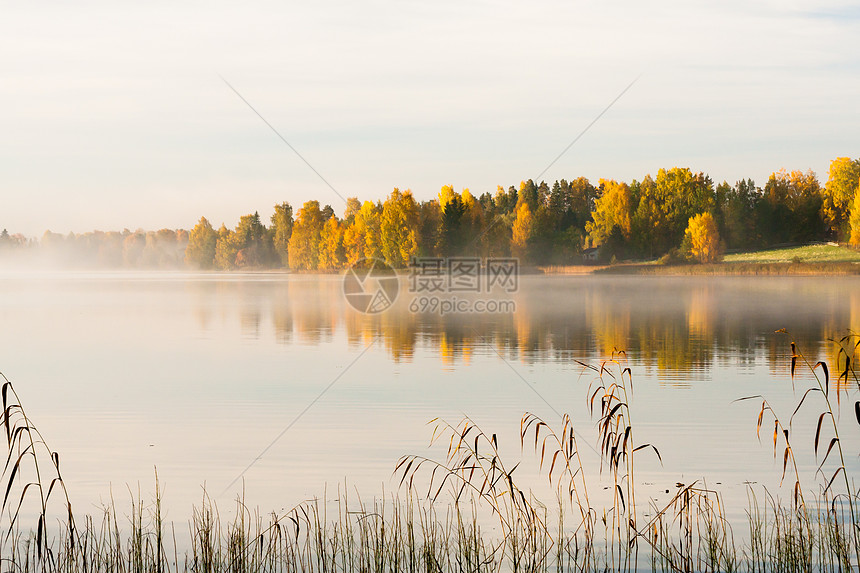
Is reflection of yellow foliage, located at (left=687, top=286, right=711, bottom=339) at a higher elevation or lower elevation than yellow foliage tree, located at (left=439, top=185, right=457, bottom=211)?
lower

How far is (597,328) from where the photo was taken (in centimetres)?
3006

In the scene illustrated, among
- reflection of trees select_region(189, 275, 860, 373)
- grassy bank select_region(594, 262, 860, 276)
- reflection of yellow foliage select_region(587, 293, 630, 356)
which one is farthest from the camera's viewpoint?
grassy bank select_region(594, 262, 860, 276)

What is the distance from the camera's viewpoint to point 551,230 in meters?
122

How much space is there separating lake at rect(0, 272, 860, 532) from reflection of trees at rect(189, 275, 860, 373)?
139 millimetres

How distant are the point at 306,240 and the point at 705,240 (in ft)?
214

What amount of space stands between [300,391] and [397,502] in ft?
28.5

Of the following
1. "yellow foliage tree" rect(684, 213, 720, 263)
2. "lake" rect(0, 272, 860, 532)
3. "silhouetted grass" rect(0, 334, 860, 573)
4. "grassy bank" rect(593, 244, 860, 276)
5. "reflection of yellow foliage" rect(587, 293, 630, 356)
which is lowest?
"reflection of yellow foliage" rect(587, 293, 630, 356)

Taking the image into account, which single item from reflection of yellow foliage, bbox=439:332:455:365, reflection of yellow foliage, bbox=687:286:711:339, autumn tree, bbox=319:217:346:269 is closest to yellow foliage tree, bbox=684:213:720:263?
autumn tree, bbox=319:217:346:269

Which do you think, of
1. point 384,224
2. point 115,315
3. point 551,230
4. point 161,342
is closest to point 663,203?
point 551,230

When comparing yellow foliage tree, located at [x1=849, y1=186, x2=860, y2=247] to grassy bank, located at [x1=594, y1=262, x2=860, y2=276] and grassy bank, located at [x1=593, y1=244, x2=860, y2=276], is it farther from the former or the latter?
grassy bank, located at [x1=594, y1=262, x2=860, y2=276]

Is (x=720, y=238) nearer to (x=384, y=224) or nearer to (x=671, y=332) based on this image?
(x=384, y=224)

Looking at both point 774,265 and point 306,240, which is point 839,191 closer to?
point 774,265

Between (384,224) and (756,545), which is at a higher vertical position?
(384,224)

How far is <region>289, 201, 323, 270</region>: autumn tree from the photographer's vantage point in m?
145
